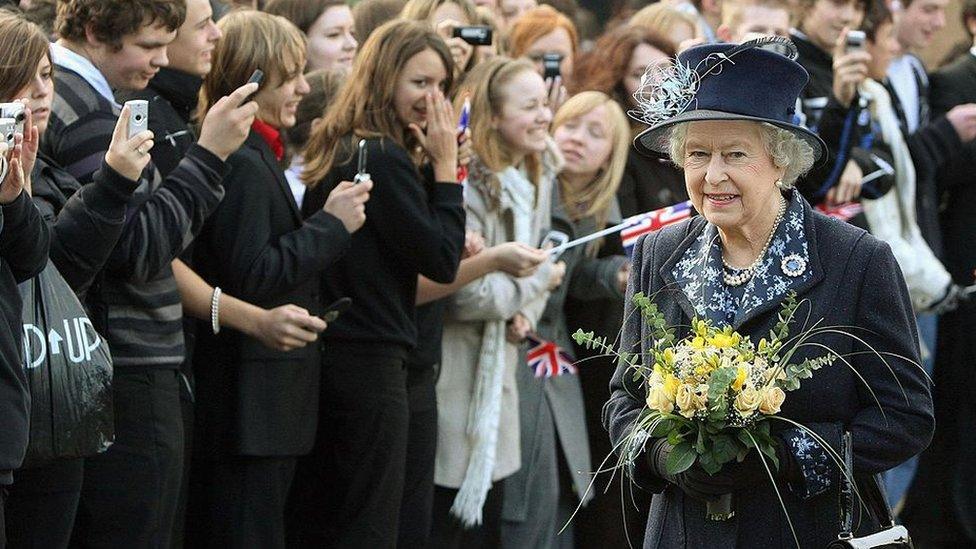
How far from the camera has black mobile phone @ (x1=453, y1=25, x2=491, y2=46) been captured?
6961mm

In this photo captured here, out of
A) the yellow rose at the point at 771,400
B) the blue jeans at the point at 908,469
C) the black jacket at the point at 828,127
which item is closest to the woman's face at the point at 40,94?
the yellow rose at the point at 771,400

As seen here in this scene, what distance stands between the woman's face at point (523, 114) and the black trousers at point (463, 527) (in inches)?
54.6

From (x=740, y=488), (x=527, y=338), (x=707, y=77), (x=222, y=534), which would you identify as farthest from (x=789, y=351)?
(x=527, y=338)

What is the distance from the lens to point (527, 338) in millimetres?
7023

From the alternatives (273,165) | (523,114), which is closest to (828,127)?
(523,114)

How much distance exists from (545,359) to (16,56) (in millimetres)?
3200

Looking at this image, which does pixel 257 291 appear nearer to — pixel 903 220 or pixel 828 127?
pixel 828 127

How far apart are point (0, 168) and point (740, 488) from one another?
1872 millimetres

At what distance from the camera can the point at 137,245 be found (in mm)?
4672

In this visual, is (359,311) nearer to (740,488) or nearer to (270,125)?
(270,125)

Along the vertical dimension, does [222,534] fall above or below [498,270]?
below

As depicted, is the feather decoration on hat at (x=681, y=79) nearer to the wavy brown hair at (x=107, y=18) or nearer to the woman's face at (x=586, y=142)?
the wavy brown hair at (x=107, y=18)

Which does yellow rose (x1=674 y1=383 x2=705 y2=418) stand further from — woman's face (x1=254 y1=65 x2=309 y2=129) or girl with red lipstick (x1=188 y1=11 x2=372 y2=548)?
woman's face (x1=254 y1=65 x2=309 y2=129)

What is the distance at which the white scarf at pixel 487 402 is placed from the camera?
6492 mm
